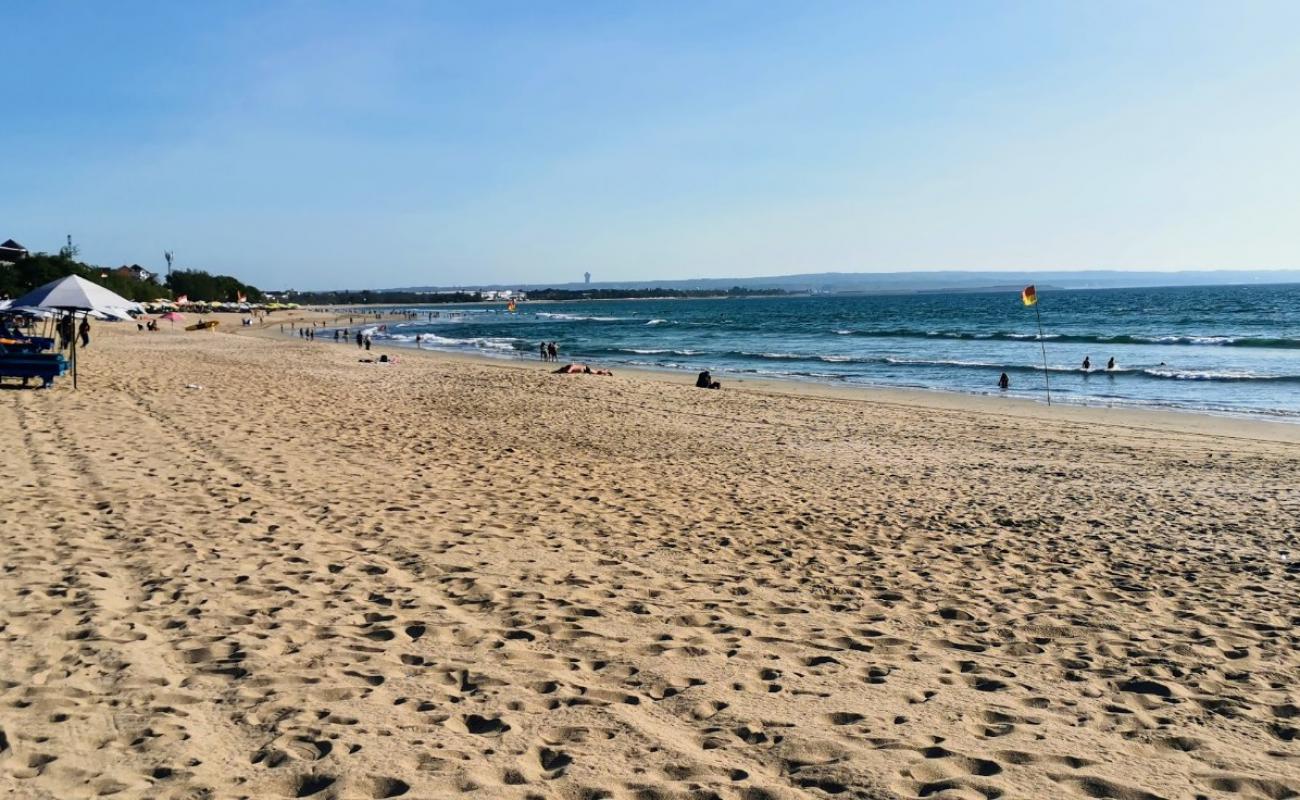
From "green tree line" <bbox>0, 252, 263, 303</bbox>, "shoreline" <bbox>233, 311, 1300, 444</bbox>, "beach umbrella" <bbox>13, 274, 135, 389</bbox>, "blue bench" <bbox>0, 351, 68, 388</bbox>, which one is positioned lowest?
"shoreline" <bbox>233, 311, 1300, 444</bbox>

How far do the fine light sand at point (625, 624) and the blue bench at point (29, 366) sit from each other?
4.99 meters

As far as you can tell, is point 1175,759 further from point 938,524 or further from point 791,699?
point 938,524

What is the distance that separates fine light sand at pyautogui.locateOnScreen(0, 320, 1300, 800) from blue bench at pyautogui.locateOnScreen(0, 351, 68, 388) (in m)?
4.99

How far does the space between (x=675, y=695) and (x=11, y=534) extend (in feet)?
17.4

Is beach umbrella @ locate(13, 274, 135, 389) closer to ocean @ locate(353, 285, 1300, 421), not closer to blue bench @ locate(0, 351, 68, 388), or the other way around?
blue bench @ locate(0, 351, 68, 388)

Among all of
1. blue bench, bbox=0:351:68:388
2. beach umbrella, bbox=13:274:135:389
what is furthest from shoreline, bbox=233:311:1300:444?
blue bench, bbox=0:351:68:388

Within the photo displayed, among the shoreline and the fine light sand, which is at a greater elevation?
the fine light sand

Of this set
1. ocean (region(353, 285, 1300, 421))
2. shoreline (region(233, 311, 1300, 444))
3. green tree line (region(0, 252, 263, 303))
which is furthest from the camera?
green tree line (region(0, 252, 263, 303))

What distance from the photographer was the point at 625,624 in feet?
17.4

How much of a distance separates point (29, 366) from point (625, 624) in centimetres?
1551

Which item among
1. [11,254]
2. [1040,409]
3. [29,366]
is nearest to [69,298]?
[29,366]

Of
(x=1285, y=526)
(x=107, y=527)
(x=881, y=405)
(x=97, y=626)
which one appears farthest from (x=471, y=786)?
(x=881, y=405)

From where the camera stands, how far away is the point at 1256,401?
23203 mm

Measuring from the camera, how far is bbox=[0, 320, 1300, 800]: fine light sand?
3619 mm
